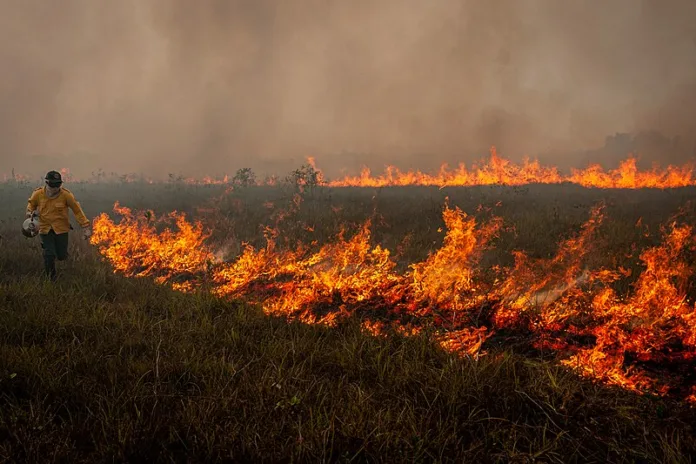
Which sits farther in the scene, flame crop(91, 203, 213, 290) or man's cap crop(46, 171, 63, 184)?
flame crop(91, 203, 213, 290)

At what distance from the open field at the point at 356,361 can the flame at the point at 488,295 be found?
41mm

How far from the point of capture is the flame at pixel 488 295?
14.2ft

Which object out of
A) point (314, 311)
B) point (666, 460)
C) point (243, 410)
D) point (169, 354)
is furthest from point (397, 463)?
point (314, 311)

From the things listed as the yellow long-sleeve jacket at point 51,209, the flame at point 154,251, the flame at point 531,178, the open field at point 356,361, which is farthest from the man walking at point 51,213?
the flame at point 531,178

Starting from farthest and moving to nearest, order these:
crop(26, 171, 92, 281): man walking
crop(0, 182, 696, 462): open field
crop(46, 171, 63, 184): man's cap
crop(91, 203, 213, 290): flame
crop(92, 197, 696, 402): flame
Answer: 1. crop(91, 203, 213, 290): flame
2. crop(26, 171, 92, 281): man walking
3. crop(46, 171, 63, 184): man's cap
4. crop(92, 197, 696, 402): flame
5. crop(0, 182, 696, 462): open field

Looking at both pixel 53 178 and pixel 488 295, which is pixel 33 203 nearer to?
pixel 53 178

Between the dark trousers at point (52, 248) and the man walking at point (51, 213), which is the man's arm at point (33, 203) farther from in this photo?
the dark trousers at point (52, 248)

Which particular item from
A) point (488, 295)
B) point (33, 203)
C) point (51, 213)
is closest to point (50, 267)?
point (51, 213)

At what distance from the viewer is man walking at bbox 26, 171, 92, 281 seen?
7.05m

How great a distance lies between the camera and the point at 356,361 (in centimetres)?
373

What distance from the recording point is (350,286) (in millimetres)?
6812

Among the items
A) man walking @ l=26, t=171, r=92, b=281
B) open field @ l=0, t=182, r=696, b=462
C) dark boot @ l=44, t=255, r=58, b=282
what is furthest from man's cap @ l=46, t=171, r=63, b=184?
open field @ l=0, t=182, r=696, b=462

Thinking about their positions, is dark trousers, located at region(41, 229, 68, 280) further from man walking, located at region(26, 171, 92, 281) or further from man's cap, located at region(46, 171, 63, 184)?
man's cap, located at region(46, 171, 63, 184)

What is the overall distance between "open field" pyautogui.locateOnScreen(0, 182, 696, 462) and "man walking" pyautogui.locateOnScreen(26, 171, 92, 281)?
0.72 meters
